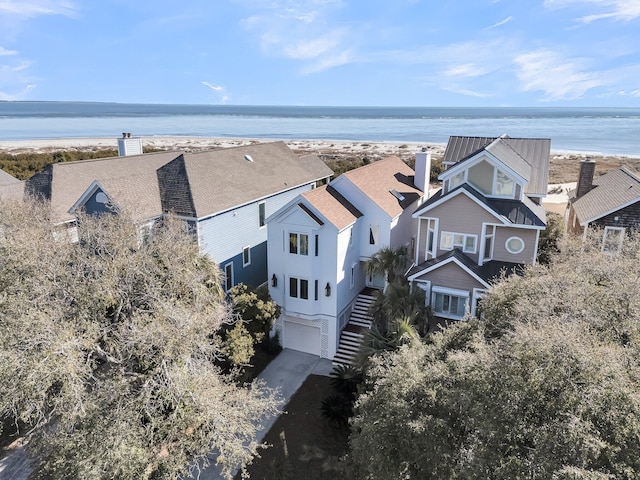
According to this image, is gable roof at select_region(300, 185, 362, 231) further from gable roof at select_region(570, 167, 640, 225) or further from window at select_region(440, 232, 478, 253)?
gable roof at select_region(570, 167, 640, 225)

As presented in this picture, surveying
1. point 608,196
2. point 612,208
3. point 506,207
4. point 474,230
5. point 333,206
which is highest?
point 608,196

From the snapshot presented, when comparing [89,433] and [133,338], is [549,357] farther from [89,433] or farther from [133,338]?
[89,433]

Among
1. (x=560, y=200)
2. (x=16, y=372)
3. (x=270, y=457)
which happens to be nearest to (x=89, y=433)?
(x=16, y=372)

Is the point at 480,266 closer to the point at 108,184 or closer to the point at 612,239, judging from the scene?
the point at 612,239

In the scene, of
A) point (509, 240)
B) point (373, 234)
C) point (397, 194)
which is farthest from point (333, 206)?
point (509, 240)

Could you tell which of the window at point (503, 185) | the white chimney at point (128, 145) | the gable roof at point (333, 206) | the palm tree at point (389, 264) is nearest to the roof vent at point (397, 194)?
the gable roof at point (333, 206)

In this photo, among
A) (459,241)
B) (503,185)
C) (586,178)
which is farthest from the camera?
(586,178)

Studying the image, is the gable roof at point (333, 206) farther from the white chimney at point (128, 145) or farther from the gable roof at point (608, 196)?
the white chimney at point (128, 145)
